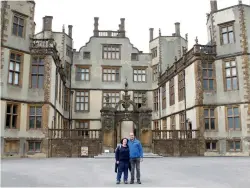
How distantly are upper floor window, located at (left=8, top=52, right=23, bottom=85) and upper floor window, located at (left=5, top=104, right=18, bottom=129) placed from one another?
73.3 inches

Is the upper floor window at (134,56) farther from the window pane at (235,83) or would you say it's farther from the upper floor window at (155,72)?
the window pane at (235,83)

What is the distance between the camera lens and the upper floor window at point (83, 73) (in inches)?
1382

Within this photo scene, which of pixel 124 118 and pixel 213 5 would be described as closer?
pixel 124 118

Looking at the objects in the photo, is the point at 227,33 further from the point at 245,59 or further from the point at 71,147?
the point at 71,147

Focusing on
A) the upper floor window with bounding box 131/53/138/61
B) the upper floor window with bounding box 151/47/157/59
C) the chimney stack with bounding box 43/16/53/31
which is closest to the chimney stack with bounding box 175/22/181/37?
the upper floor window with bounding box 151/47/157/59

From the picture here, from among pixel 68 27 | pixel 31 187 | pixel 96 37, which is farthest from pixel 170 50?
pixel 31 187

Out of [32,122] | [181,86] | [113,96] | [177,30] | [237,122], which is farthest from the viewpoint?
[177,30]

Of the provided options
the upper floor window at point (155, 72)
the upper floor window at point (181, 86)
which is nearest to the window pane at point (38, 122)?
the upper floor window at point (181, 86)

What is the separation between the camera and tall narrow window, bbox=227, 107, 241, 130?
23.6 meters

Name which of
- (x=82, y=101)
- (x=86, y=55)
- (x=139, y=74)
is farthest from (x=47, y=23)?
(x=139, y=74)

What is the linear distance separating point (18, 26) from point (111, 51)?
1514 centimetres

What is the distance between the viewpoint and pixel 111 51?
36.0 metres

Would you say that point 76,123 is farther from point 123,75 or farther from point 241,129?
point 241,129

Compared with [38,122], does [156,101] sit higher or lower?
higher
